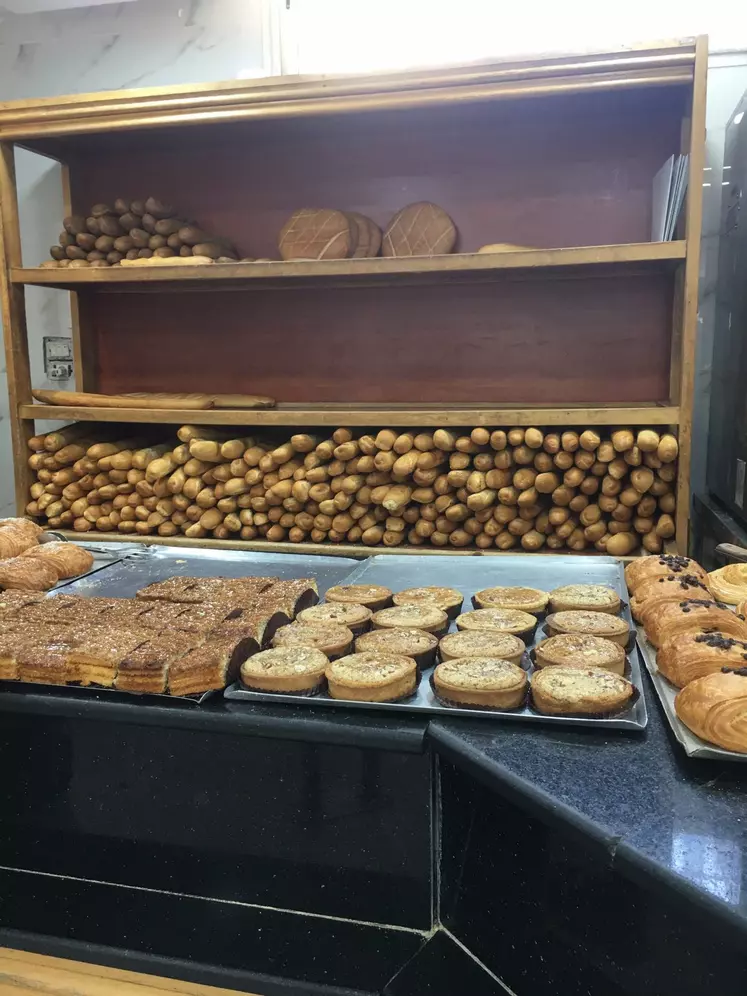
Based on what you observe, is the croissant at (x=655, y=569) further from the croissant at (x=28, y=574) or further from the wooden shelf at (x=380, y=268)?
the croissant at (x=28, y=574)

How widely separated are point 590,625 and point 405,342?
7.34 feet

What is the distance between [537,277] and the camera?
11.0 ft

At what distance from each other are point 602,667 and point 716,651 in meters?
0.20

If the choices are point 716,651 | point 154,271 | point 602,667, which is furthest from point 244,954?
point 154,271

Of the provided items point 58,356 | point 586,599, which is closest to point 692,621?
point 586,599

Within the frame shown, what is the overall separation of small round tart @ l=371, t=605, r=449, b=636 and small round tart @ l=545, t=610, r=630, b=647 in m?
0.23

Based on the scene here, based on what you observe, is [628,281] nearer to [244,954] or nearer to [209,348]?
[209,348]

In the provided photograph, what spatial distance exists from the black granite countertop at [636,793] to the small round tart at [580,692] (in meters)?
0.04

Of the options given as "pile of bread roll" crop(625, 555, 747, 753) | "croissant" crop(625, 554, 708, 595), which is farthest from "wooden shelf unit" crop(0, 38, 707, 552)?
"pile of bread roll" crop(625, 555, 747, 753)

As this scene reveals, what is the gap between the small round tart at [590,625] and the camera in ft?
5.21

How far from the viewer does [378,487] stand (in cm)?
316

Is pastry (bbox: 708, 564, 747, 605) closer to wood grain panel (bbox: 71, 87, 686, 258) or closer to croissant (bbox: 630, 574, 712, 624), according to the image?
croissant (bbox: 630, 574, 712, 624)

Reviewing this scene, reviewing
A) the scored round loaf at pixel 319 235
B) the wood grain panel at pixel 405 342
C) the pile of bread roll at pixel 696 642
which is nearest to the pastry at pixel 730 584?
the pile of bread roll at pixel 696 642

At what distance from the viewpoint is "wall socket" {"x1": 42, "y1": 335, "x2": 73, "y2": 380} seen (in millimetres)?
3979
